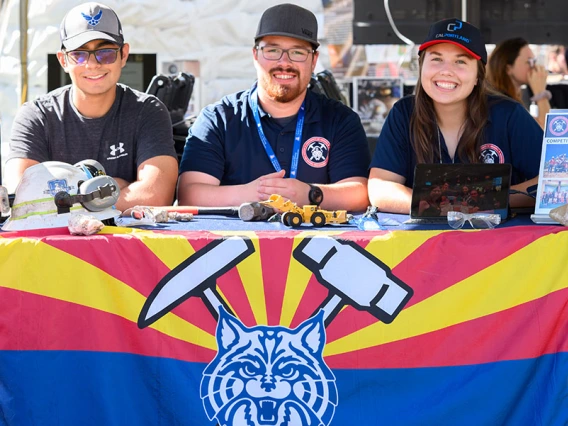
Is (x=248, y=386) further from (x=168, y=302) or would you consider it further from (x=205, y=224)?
(x=205, y=224)

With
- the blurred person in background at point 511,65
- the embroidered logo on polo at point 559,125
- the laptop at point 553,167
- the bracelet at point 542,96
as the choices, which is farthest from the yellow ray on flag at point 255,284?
the bracelet at point 542,96

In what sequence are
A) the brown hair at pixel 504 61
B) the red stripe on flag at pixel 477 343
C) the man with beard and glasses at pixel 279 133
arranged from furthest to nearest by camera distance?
the brown hair at pixel 504 61
the man with beard and glasses at pixel 279 133
the red stripe on flag at pixel 477 343

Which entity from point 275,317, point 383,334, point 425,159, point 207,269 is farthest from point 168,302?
point 425,159

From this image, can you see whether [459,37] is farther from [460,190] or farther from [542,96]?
[542,96]

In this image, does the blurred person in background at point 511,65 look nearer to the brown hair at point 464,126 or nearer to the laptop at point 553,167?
the brown hair at point 464,126

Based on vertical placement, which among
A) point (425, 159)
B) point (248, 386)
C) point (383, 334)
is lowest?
point (248, 386)

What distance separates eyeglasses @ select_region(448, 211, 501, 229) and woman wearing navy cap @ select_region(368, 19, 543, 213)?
484 mm

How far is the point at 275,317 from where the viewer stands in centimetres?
215

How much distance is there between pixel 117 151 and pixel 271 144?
1.93 feet

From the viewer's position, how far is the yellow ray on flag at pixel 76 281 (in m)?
2.17

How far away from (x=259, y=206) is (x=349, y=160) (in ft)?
2.53

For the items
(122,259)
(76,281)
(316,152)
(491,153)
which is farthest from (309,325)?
(316,152)

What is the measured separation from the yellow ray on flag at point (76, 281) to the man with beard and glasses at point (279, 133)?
100 centimetres

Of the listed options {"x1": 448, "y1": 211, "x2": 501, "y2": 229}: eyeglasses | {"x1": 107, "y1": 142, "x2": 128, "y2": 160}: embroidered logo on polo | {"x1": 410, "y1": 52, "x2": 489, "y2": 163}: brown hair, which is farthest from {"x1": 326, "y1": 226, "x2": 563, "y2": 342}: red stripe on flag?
{"x1": 107, "y1": 142, "x2": 128, "y2": 160}: embroidered logo on polo
